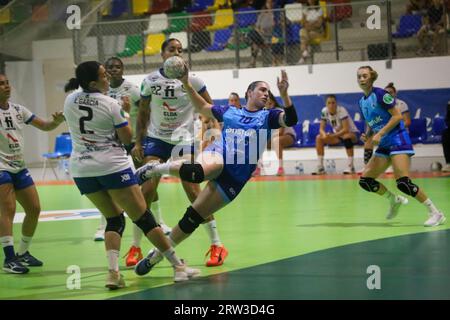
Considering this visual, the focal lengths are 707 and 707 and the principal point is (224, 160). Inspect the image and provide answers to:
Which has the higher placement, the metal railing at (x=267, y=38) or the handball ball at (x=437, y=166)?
the metal railing at (x=267, y=38)

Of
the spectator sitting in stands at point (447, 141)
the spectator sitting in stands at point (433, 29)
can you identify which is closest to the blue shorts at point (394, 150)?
the spectator sitting in stands at point (447, 141)

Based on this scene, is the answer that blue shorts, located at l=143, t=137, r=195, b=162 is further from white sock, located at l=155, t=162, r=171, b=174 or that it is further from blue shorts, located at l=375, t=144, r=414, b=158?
blue shorts, located at l=375, t=144, r=414, b=158

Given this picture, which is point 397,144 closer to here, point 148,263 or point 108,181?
point 148,263

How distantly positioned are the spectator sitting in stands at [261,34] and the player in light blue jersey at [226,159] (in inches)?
454

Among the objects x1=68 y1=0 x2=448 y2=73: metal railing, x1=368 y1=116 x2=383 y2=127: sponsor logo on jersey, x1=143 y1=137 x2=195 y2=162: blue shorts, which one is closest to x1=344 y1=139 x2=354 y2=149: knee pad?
x1=68 y1=0 x2=448 y2=73: metal railing

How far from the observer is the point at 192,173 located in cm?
627

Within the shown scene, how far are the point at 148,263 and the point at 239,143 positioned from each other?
138 centimetres

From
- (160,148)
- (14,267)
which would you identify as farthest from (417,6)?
(14,267)

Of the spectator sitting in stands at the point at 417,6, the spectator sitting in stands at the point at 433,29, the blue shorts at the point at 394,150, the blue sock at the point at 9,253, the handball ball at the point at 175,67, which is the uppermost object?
the spectator sitting in stands at the point at 417,6

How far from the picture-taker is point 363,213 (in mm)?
10109

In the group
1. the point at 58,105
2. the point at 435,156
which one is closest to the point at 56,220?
the point at 435,156

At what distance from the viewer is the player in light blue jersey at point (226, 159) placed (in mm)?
6324

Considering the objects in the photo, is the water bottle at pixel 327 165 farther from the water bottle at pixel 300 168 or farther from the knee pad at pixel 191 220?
the knee pad at pixel 191 220

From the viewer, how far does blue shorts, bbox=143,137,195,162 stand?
24.8 feet
